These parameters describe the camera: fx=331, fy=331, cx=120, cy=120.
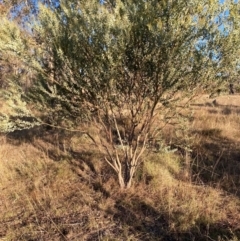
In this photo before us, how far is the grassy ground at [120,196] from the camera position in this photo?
4359 millimetres

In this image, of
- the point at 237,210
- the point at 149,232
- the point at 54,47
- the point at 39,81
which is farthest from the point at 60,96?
the point at 237,210

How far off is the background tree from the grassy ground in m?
1.23

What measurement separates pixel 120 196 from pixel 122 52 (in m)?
2.29

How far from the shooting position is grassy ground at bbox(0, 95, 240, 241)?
436 cm

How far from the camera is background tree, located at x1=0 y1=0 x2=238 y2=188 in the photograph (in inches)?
171

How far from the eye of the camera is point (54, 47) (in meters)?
4.93

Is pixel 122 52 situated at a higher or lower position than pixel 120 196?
higher

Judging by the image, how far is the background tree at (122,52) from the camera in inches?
171

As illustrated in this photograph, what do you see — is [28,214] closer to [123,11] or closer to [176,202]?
[176,202]

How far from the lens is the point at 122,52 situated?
4516 mm

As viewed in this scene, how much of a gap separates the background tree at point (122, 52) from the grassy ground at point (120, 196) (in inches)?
48.3

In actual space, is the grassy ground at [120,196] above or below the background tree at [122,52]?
below

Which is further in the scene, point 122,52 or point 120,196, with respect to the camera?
point 120,196

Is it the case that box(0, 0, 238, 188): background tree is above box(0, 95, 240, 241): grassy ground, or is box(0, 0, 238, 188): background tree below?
above
